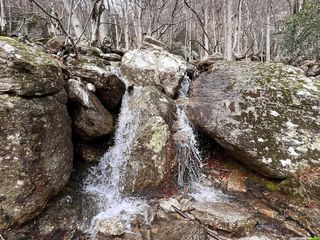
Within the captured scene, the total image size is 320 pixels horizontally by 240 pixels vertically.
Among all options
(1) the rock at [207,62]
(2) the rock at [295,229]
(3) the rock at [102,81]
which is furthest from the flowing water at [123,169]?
(1) the rock at [207,62]

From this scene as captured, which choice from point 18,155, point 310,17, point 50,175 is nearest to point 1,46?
point 18,155

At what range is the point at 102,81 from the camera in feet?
18.9

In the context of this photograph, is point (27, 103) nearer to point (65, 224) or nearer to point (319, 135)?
point (65, 224)

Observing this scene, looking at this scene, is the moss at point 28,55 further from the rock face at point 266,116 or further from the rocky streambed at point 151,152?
the rock face at point 266,116

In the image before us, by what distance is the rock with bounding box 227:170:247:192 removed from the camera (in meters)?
5.25

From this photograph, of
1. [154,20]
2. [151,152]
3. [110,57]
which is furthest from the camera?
[154,20]

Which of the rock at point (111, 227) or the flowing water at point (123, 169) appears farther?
the flowing water at point (123, 169)

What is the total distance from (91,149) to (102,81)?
1.68 m

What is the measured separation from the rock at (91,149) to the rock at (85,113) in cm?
31

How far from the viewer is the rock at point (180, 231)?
3.93 m

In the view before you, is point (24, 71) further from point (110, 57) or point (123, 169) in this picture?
point (110, 57)

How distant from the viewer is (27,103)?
391cm

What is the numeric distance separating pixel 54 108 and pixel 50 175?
1.19 metres

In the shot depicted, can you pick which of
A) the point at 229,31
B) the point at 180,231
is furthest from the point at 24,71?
the point at 229,31
